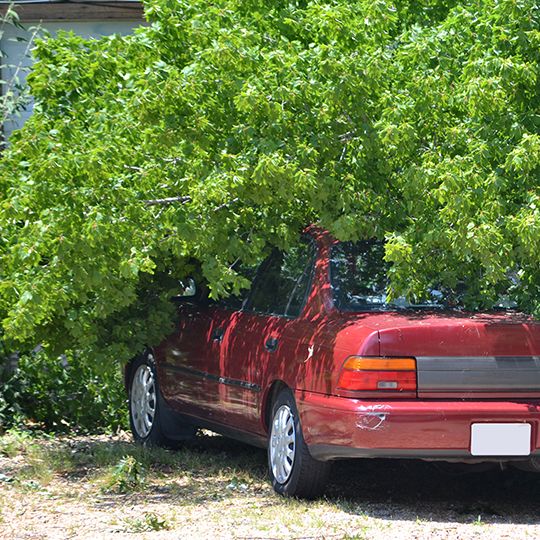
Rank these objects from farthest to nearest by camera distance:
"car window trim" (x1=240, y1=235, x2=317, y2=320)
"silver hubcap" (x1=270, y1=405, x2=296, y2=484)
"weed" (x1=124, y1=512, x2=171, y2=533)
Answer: "car window trim" (x1=240, y1=235, x2=317, y2=320) → "silver hubcap" (x1=270, y1=405, x2=296, y2=484) → "weed" (x1=124, y1=512, x2=171, y2=533)

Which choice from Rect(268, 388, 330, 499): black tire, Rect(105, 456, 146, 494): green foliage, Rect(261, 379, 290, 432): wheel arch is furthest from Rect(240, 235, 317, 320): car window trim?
Rect(105, 456, 146, 494): green foliage

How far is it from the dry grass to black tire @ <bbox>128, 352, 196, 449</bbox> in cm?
17

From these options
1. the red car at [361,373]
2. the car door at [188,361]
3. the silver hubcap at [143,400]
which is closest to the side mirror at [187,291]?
the car door at [188,361]

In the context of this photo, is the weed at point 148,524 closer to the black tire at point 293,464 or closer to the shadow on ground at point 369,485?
the shadow on ground at point 369,485

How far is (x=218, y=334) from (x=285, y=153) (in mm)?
1850

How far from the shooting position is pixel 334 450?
753 centimetres

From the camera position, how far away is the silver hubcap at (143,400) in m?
10.3

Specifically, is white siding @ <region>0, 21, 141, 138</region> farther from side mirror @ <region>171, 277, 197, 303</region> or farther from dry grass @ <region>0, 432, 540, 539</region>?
dry grass @ <region>0, 432, 540, 539</region>

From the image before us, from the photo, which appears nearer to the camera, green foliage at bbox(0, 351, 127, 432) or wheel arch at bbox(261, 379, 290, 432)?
wheel arch at bbox(261, 379, 290, 432)

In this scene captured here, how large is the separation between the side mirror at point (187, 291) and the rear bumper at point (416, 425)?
9.12 feet

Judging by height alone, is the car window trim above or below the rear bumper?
above

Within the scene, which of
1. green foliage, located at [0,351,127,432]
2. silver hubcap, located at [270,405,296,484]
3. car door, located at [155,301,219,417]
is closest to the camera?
silver hubcap, located at [270,405,296,484]

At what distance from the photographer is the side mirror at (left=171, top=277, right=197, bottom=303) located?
397 inches

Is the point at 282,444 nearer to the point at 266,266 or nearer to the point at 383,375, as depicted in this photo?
the point at 383,375
